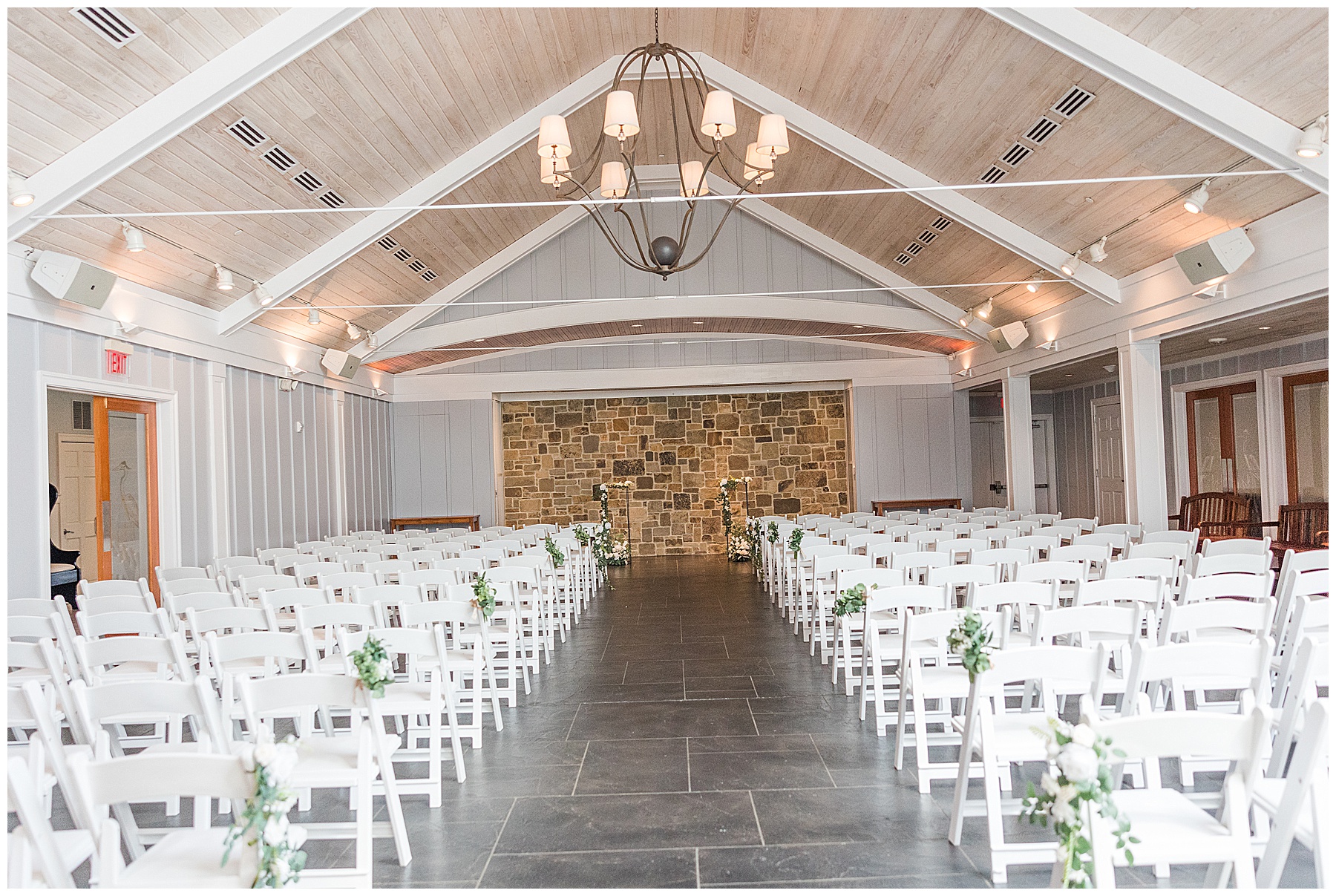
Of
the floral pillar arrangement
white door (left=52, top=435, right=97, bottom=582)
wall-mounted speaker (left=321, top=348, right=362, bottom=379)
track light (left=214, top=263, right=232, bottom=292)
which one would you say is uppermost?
track light (left=214, top=263, right=232, bottom=292)

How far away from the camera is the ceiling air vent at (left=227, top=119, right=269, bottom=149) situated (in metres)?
6.40

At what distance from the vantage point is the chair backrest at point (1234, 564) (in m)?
5.25

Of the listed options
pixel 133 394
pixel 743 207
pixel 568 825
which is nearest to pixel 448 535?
pixel 133 394

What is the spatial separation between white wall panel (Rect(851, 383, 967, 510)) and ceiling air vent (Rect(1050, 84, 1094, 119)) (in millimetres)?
8169

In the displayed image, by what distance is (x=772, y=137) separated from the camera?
5.91 meters

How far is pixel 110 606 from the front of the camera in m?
5.50

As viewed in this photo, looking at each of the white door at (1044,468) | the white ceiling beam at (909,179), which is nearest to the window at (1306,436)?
the white ceiling beam at (909,179)

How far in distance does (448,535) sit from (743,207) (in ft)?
20.1

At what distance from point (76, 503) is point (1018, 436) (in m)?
11.9

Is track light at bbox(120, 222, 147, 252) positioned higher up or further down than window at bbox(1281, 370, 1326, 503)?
higher up

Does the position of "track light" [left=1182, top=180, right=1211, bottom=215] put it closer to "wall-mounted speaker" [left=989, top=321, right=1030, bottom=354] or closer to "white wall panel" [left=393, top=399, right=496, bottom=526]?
"wall-mounted speaker" [left=989, top=321, right=1030, bottom=354]

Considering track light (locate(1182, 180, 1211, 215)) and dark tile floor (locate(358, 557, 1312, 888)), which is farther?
track light (locate(1182, 180, 1211, 215))

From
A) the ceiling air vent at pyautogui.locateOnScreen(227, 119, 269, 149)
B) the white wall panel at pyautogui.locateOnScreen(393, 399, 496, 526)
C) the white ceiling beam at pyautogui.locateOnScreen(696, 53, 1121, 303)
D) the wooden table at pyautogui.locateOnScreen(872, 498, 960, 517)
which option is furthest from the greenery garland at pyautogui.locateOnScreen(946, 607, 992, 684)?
the white wall panel at pyautogui.locateOnScreen(393, 399, 496, 526)

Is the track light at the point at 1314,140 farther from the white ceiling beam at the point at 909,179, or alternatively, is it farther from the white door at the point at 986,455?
the white door at the point at 986,455
